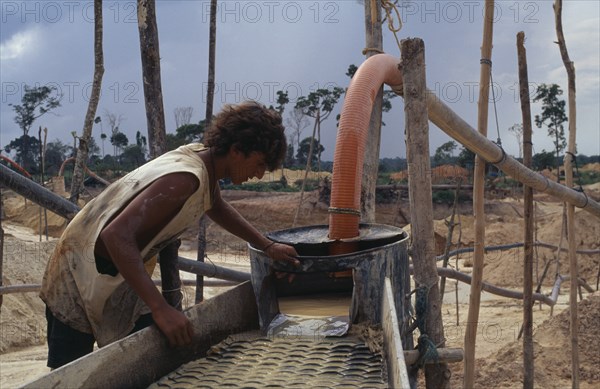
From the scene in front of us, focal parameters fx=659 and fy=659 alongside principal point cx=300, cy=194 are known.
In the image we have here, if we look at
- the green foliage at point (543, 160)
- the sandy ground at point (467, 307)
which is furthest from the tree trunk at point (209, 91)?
the green foliage at point (543, 160)

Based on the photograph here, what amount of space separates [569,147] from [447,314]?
6759mm

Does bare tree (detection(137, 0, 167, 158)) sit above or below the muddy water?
above

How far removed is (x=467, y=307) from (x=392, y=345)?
39.3 ft

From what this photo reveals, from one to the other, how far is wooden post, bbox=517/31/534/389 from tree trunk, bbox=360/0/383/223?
1.71 metres

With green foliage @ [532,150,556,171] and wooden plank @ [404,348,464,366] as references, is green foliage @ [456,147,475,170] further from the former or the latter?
wooden plank @ [404,348,464,366]

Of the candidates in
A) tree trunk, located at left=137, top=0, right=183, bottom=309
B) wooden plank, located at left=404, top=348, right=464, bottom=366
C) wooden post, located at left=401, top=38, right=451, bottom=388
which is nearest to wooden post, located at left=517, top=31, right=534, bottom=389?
wooden post, located at left=401, top=38, right=451, bottom=388

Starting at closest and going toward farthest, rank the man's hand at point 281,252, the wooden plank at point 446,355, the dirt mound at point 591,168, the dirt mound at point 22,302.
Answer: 1. the man's hand at point 281,252
2. the wooden plank at point 446,355
3. the dirt mound at point 22,302
4. the dirt mound at point 591,168

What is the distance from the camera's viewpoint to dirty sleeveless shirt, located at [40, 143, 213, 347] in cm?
265

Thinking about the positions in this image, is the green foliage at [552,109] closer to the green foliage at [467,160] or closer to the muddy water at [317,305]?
the green foliage at [467,160]

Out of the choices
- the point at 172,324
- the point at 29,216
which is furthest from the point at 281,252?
the point at 29,216

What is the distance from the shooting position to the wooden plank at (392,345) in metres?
2.02

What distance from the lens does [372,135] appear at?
17.1 feet

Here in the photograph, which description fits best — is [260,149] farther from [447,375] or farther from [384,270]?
[447,375]

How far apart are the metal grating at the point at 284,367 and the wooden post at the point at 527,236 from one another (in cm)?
365
